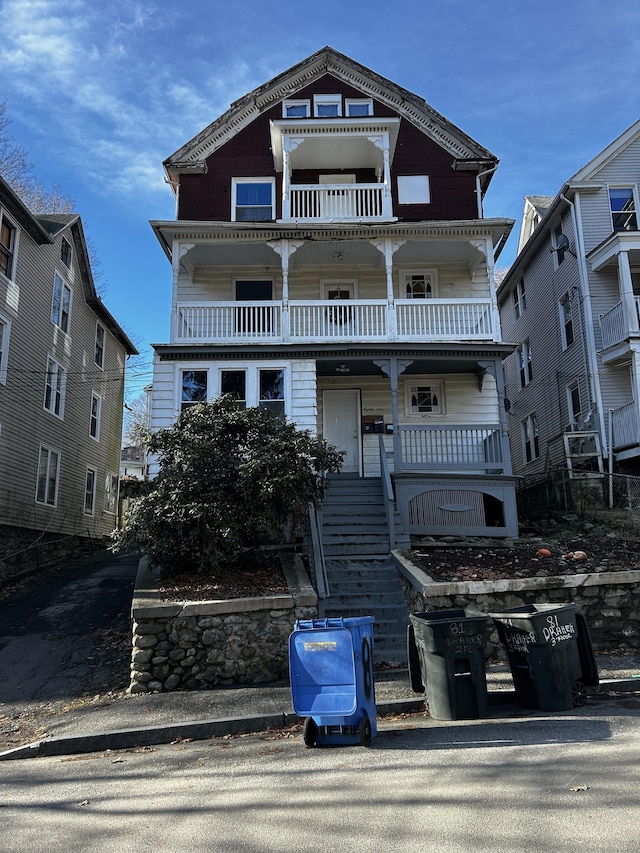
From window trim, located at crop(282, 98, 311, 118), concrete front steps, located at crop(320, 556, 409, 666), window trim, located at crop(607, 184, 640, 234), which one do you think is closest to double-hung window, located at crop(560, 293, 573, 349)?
window trim, located at crop(607, 184, 640, 234)

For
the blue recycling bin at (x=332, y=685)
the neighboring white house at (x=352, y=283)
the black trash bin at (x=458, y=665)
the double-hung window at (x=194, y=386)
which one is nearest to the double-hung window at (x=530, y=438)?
the neighboring white house at (x=352, y=283)

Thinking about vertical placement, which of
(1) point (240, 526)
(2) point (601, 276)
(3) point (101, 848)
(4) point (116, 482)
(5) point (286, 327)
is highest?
(2) point (601, 276)

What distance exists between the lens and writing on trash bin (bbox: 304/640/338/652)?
245 inches

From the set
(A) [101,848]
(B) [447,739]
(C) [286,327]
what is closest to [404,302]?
(C) [286,327]

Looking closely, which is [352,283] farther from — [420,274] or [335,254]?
[420,274]

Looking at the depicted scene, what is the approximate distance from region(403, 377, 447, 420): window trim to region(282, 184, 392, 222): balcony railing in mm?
4329

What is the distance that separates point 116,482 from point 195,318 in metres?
13.2

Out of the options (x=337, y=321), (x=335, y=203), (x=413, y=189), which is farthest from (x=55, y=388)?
(x=413, y=189)

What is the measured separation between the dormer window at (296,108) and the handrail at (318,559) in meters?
12.7

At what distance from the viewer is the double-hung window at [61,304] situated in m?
20.4

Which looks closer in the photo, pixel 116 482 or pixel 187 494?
pixel 187 494

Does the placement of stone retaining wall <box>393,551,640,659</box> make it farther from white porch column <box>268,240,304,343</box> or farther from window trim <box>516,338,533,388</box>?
window trim <box>516,338,533,388</box>

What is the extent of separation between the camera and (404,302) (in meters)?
16.2

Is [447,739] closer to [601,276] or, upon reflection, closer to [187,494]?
[187,494]
